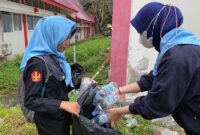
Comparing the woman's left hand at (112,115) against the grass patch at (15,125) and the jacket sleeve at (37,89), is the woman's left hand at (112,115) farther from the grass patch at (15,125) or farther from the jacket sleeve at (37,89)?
the grass patch at (15,125)

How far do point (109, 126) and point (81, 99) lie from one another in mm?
312

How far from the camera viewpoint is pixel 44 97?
7.44 feet

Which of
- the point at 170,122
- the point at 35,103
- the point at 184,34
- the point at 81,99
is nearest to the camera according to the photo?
the point at 184,34

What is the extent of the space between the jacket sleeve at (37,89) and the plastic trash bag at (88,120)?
0.20 meters

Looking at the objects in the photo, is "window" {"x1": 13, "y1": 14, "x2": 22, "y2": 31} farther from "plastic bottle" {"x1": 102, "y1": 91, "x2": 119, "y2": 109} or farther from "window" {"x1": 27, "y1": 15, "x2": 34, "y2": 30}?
"plastic bottle" {"x1": 102, "y1": 91, "x2": 119, "y2": 109}

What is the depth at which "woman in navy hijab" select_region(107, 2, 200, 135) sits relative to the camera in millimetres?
1808

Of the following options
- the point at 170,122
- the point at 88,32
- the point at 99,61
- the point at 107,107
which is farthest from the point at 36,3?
the point at 88,32

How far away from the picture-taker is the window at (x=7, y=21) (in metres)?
10.5

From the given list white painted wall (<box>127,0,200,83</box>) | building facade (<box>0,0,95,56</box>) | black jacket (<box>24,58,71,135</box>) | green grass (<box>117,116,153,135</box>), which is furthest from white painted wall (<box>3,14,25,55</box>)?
black jacket (<box>24,58,71,135</box>)

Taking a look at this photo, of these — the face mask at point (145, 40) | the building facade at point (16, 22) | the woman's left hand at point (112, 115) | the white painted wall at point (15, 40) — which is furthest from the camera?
Result: the white painted wall at point (15, 40)

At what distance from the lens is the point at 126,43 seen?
194 inches

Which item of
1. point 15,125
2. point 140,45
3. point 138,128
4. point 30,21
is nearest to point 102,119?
point 138,128

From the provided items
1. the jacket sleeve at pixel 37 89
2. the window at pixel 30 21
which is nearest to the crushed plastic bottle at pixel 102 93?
the jacket sleeve at pixel 37 89

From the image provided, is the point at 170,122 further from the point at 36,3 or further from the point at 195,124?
the point at 36,3
